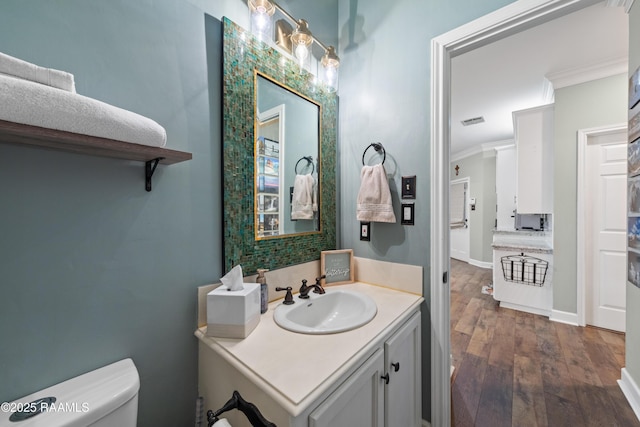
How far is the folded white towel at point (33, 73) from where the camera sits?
0.54 meters

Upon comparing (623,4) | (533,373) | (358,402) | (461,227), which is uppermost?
(623,4)

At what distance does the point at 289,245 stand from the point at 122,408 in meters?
0.85

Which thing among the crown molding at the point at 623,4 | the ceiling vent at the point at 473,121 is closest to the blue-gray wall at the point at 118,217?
the crown molding at the point at 623,4

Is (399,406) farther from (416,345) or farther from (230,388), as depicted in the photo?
(230,388)

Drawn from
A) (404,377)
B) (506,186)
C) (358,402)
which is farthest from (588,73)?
(358,402)

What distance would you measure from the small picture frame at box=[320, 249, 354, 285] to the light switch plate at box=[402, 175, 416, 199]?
1.60 ft

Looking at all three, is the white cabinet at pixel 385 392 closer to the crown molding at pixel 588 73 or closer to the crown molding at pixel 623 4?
the crown molding at pixel 623 4

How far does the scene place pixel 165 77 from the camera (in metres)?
0.91

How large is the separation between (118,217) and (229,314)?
49 centimetres

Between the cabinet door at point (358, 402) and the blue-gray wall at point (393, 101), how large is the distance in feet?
1.81

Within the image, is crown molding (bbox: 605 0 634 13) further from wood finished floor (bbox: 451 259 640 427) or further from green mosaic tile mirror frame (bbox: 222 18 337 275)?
wood finished floor (bbox: 451 259 640 427)

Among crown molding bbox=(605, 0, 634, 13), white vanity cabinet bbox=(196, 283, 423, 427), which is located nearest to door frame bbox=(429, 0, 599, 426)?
white vanity cabinet bbox=(196, 283, 423, 427)

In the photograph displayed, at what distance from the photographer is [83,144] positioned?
2.06 feet

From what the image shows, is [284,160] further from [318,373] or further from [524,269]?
[524,269]
